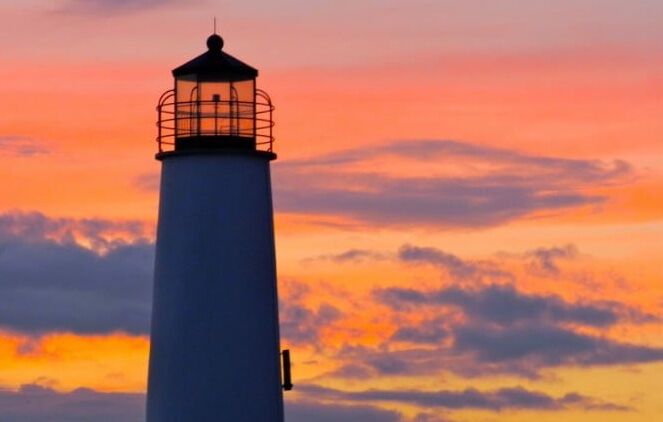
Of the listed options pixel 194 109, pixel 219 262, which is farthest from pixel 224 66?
pixel 219 262

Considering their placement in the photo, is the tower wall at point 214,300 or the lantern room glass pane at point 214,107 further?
the lantern room glass pane at point 214,107

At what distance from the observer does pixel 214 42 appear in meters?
41.5

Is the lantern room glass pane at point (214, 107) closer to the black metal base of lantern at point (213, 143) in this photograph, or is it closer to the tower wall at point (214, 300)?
the black metal base of lantern at point (213, 143)

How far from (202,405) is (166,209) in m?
3.46

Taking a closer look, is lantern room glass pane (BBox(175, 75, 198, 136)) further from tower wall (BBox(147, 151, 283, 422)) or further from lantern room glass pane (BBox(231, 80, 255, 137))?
lantern room glass pane (BBox(231, 80, 255, 137))

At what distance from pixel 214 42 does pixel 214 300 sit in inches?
179

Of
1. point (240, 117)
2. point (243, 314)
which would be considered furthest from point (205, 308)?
point (240, 117)

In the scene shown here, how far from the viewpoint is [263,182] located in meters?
41.2

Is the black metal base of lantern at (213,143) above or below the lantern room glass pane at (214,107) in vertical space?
below

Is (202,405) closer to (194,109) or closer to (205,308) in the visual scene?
(205,308)

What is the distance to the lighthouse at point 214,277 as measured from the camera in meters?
40.6

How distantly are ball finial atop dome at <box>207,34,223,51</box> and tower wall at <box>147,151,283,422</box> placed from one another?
2019 millimetres

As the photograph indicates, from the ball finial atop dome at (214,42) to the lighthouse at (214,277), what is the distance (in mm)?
280

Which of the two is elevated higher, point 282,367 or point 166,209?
point 166,209
